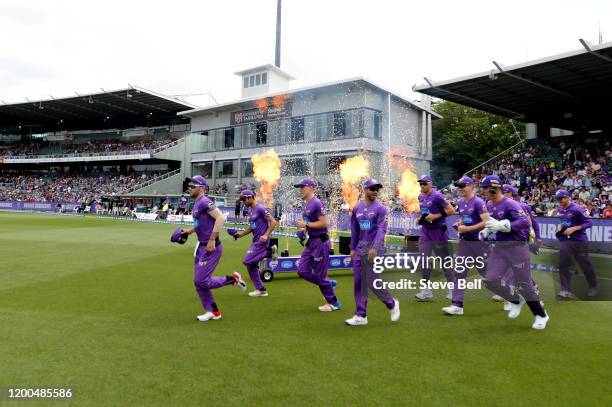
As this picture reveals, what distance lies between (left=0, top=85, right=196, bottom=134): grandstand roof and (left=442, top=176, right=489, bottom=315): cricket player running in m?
47.9

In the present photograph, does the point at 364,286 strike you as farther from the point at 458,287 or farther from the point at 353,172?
the point at 353,172

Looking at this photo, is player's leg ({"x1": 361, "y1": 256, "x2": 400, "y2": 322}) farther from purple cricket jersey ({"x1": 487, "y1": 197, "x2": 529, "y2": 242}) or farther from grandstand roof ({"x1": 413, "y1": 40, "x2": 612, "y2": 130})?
Answer: grandstand roof ({"x1": 413, "y1": 40, "x2": 612, "y2": 130})

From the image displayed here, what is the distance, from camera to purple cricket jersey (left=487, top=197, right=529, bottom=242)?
254 inches

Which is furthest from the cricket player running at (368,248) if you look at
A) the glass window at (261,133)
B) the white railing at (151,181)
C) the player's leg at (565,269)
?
the white railing at (151,181)

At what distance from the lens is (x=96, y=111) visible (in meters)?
57.8

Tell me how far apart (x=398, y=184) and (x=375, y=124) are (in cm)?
544

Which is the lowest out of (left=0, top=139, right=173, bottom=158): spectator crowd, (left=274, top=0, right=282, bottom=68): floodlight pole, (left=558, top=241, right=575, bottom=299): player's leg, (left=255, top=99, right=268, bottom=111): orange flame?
(left=558, top=241, right=575, bottom=299): player's leg

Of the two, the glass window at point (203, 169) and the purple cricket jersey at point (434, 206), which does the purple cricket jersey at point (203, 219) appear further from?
the glass window at point (203, 169)

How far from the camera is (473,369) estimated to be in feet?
15.2

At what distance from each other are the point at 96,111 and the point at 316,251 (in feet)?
194

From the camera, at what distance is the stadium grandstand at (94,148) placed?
52.0 metres

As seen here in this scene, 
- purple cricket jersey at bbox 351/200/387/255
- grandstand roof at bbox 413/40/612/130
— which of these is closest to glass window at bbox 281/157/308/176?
grandstand roof at bbox 413/40/612/130

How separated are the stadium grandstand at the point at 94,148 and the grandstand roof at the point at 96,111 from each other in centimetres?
11

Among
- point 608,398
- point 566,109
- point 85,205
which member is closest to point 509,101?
point 566,109
